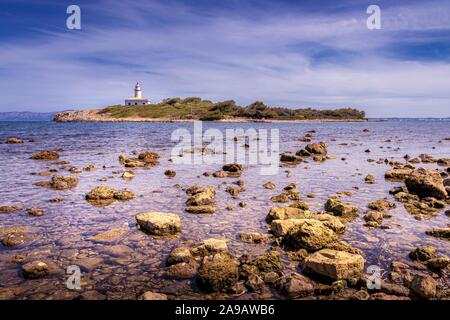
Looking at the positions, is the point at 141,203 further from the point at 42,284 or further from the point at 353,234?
the point at 353,234

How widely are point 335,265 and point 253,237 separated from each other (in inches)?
114

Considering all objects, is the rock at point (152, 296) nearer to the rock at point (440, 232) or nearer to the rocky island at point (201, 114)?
the rock at point (440, 232)

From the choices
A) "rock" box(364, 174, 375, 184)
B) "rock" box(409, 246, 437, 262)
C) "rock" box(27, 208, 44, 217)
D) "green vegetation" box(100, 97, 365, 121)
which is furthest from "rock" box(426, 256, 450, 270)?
"green vegetation" box(100, 97, 365, 121)

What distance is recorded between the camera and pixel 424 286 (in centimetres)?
689

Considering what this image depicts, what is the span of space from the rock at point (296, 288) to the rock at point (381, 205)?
23.4ft

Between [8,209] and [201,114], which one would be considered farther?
[201,114]

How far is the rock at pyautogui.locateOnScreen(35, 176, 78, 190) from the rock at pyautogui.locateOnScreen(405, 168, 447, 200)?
16003 millimetres

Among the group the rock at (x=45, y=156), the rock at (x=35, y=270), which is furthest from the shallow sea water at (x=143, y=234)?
the rock at (x=45, y=156)

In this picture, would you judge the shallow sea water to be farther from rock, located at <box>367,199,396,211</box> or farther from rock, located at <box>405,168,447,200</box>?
rock, located at <box>405,168,447,200</box>

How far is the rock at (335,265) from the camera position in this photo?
24.6 ft

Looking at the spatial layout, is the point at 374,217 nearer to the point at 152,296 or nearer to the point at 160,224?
the point at 160,224

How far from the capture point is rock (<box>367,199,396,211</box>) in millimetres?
13148

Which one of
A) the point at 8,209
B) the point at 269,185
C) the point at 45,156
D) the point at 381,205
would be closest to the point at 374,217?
the point at 381,205
